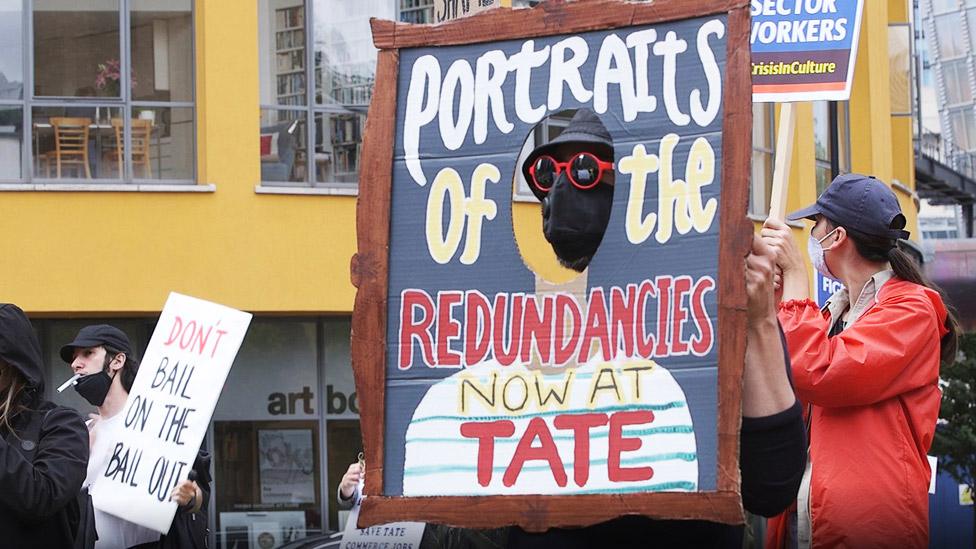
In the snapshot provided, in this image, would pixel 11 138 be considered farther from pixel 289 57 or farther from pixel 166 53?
pixel 289 57

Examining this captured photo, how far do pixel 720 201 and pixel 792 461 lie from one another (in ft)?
1.72

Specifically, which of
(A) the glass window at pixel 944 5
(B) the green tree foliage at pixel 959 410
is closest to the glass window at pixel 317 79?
(B) the green tree foliage at pixel 959 410

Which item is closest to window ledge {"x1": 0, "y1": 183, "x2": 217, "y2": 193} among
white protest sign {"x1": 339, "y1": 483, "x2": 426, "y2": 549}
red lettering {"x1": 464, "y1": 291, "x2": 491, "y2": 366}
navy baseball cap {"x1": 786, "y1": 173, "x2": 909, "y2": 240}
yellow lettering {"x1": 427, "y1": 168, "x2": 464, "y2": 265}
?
white protest sign {"x1": 339, "y1": 483, "x2": 426, "y2": 549}

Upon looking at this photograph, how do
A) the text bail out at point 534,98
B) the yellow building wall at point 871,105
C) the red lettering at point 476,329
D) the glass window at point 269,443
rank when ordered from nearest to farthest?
the text bail out at point 534,98 < the red lettering at point 476,329 < the glass window at point 269,443 < the yellow building wall at point 871,105

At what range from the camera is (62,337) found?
16375mm

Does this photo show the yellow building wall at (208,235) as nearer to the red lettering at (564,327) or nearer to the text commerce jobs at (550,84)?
the text commerce jobs at (550,84)

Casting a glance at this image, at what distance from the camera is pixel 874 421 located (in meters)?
4.33

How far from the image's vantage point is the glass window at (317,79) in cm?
1669

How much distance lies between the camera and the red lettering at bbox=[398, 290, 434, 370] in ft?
11.3

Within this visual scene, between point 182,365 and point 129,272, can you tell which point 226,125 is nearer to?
point 129,272

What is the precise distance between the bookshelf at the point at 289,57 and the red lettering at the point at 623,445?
13.8 meters

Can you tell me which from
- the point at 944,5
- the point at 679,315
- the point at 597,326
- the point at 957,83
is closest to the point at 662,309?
the point at 679,315

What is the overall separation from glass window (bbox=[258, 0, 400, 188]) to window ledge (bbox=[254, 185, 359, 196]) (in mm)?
138

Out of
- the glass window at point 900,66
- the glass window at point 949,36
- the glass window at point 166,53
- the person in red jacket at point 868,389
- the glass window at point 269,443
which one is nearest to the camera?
the person in red jacket at point 868,389
